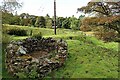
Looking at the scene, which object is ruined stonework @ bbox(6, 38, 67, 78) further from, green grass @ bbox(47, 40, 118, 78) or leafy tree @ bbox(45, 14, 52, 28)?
leafy tree @ bbox(45, 14, 52, 28)

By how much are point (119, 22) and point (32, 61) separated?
4.17 meters

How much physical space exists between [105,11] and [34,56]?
13.2ft

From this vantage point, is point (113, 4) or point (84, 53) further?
point (84, 53)

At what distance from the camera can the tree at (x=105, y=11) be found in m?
11.6

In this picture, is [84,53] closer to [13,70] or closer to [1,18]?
[13,70]

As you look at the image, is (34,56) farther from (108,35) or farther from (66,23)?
(66,23)

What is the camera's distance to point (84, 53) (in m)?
13.7

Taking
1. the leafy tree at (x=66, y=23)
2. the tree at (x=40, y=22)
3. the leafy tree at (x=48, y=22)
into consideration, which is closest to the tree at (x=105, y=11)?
the leafy tree at (x=48, y=22)

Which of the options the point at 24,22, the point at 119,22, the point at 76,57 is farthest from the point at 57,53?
the point at 24,22

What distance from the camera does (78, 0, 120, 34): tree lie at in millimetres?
11570

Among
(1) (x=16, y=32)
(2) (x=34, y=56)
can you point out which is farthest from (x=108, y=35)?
(1) (x=16, y=32)

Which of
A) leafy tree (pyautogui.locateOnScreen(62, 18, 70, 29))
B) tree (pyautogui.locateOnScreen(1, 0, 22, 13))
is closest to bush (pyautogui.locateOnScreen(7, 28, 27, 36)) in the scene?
tree (pyautogui.locateOnScreen(1, 0, 22, 13))

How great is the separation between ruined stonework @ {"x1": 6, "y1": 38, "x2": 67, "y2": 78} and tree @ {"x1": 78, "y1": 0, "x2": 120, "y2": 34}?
2.46m

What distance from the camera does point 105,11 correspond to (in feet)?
39.8
